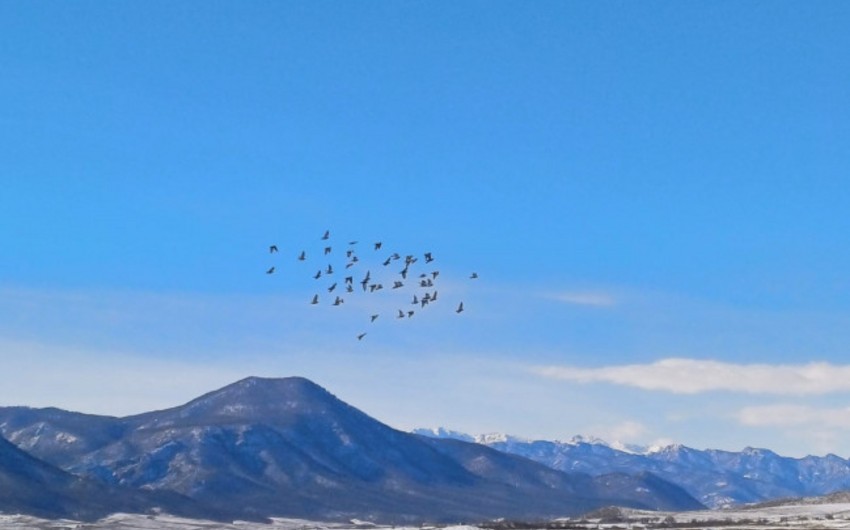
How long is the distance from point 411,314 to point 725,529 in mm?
94608

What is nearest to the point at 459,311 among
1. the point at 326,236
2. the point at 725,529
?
the point at 326,236

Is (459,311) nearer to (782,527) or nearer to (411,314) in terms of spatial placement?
(411,314)

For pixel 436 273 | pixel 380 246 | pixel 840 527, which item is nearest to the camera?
pixel 380 246

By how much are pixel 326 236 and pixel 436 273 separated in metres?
14.5

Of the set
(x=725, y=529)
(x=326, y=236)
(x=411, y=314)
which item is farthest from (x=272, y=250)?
(x=725, y=529)

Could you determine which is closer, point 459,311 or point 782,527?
point 459,311

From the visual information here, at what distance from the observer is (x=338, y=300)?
125125 mm

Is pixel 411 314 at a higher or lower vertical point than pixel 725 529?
higher

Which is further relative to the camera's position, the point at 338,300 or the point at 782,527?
the point at 782,527

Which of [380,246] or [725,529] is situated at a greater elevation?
[380,246]

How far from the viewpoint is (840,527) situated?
191750 millimetres

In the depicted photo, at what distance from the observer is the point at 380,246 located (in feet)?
386

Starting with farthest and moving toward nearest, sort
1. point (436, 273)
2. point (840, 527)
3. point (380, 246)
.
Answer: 1. point (840, 527)
2. point (436, 273)
3. point (380, 246)

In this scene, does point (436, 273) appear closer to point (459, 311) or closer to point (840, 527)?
point (459, 311)
